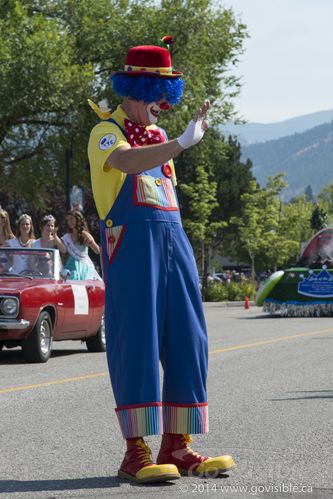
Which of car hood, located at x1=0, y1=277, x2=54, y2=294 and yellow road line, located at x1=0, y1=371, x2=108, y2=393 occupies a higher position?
car hood, located at x1=0, y1=277, x2=54, y2=294

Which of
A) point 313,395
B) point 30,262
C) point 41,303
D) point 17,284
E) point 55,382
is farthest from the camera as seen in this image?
point 30,262

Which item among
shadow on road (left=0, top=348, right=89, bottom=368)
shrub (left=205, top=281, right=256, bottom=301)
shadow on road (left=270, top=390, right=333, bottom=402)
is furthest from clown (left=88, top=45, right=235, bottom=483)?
shrub (left=205, top=281, right=256, bottom=301)

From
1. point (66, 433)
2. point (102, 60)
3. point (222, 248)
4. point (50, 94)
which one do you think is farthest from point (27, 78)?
point (222, 248)

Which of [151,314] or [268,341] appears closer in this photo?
[151,314]

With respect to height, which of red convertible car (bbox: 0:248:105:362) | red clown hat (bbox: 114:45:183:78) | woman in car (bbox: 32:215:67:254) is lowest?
red convertible car (bbox: 0:248:105:362)

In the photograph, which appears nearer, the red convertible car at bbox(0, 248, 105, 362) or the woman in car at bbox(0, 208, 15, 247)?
the red convertible car at bbox(0, 248, 105, 362)

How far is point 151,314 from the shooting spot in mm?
5465

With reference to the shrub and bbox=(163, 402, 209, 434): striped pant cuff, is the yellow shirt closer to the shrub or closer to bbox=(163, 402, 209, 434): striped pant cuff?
bbox=(163, 402, 209, 434): striped pant cuff

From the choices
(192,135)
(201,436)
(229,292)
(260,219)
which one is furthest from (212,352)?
(260,219)

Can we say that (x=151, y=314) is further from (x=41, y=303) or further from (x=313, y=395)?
(x=41, y=303)

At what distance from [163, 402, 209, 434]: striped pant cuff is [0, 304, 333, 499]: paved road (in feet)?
0.84

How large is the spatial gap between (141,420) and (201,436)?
4.73 ft

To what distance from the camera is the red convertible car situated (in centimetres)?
1245

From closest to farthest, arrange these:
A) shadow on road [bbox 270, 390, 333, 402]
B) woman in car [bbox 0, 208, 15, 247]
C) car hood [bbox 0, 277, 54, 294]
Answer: shadow on road [bbox 270, 390, 333, 402]
car hood [bbox 0, 277, 54, 294]
woman in car [bbox 0, 208, 15, 247]
